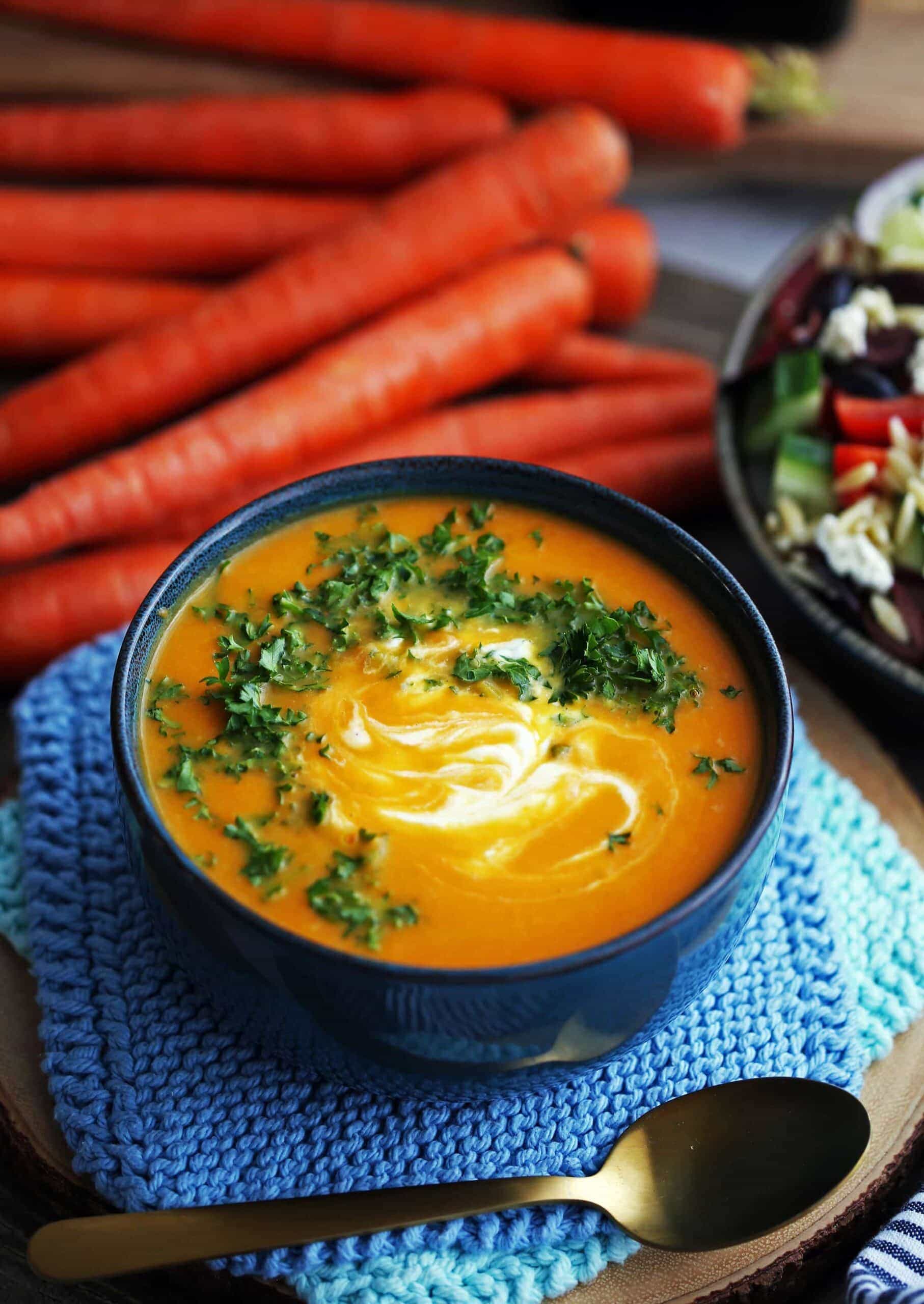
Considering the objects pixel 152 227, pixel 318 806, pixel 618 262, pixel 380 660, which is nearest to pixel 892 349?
pixel 618 262

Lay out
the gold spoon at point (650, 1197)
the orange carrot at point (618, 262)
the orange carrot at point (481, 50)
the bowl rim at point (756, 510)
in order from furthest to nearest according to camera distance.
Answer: the orange carrot at point (481, 50) < the orange carrot at point (618, 262) < the bowl rim at point (756, 510) < the gold spoon at point (650, 1197)

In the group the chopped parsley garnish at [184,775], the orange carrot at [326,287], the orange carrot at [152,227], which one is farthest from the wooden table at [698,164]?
the chopped parsley garnish at [184,775]

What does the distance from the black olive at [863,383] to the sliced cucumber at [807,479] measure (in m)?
0.15

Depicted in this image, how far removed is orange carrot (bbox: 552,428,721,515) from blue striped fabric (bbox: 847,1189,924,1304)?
5.61 feet

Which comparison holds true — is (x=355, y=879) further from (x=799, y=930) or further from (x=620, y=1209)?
(x=799, y=930)

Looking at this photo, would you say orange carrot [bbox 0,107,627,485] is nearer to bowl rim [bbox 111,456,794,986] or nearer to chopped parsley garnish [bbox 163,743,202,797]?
bowl rim [bbox 111,456,794,986]

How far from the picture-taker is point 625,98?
3.88 meters

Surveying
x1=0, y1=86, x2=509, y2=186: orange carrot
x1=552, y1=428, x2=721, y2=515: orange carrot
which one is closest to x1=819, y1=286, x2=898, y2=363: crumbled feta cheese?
x1=552, y1=428, x2=721, y2=515: orange carrot

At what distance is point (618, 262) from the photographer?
3570 millimetres

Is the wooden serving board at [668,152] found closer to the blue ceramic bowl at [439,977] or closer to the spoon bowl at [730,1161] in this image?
the blue ceramic bowl at [439,977]

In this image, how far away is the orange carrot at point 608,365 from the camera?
135 inches

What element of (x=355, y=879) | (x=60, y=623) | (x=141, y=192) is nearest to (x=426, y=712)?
(x=355, y=879)

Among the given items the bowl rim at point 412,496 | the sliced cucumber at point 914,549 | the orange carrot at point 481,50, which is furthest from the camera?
the orange carrot at point 481,50

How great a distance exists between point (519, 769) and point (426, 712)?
16 cm
